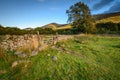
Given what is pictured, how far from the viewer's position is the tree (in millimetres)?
38250

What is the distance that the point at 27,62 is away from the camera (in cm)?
806

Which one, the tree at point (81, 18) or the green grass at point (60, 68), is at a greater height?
the tree at point (81, 18)

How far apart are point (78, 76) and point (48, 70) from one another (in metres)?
1.76

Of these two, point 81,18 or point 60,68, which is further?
point 81,18

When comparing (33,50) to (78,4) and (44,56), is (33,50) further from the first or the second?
(78,4)

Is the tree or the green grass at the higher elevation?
the tree

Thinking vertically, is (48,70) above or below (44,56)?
below

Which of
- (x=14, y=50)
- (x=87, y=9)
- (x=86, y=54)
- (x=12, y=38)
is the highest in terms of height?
(x=87, y=9)

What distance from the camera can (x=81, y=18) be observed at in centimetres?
4047

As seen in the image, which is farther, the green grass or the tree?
the tree

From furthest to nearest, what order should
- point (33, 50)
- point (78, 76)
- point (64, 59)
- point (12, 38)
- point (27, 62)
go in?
point (12, 38)
point (33, 50)
point (64, 59)
point (27, 62)
point (78, 76)

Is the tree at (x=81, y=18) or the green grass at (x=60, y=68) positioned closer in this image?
the green grass at (x=60, y=68)

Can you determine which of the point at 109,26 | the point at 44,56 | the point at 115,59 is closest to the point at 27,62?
the point at 44,56

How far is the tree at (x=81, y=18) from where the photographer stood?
38250 mm
